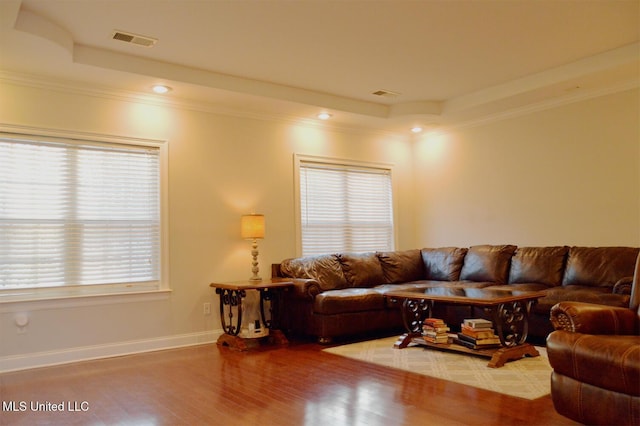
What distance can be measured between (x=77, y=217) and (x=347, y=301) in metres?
2.62

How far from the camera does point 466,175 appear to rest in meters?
6.41

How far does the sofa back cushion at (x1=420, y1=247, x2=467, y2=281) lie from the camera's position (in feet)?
19.3

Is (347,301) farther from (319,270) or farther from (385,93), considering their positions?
(385,93)

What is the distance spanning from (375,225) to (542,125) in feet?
7.82

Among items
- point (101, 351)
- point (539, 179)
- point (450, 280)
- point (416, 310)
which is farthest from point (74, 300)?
point (539, 179)

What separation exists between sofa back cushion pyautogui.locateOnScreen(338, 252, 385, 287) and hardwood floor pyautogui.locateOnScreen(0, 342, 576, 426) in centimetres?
140

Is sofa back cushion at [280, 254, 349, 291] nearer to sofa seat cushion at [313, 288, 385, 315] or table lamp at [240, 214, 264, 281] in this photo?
sofa seat cushion at [313, 288, 385, 315]

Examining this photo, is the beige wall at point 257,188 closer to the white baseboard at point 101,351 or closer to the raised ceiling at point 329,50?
the white baseboard at point 101,351

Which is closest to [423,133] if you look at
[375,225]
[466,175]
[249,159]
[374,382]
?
[466,175]

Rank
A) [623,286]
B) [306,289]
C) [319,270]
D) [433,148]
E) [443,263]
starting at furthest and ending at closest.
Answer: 1. [433,148]
2. [443,263]
3. [319,270]
4. [306,289]
5. [623,286]

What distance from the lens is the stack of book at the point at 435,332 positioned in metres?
4.23

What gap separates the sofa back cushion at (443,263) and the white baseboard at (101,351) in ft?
8.73

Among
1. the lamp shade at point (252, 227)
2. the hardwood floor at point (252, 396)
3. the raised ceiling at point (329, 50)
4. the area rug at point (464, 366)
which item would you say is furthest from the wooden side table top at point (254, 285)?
the raised ceiling at point (329, 50)

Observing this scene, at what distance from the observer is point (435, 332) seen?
14.0 ft
